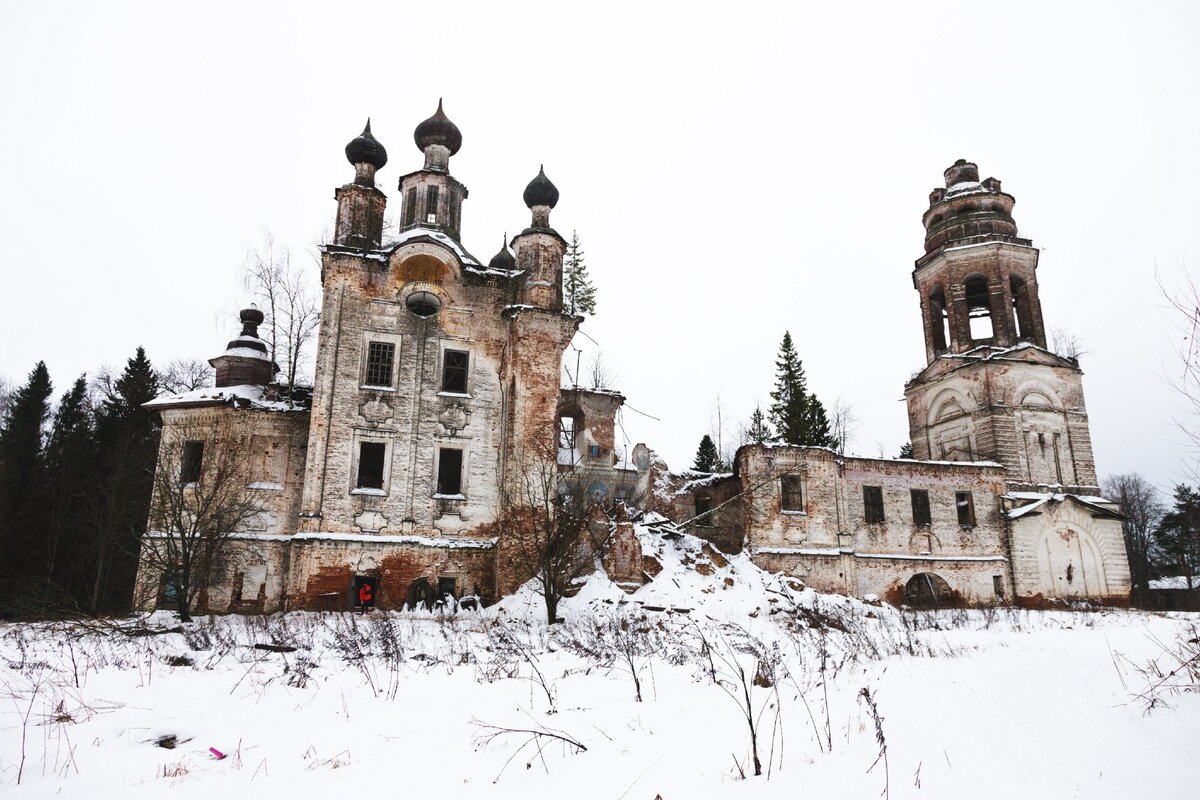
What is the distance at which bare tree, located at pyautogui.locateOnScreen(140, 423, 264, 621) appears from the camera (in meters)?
15.3

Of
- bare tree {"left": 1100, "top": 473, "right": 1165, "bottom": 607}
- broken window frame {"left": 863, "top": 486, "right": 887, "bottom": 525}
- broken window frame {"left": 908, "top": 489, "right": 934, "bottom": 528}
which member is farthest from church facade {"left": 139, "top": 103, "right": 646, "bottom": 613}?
bare tree {"left": 1100, "top": 473, "right": 1165, "bottom": 607}

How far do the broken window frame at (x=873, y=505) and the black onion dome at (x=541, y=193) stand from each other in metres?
14.7

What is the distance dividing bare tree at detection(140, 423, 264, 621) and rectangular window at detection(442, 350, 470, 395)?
19.8 feet

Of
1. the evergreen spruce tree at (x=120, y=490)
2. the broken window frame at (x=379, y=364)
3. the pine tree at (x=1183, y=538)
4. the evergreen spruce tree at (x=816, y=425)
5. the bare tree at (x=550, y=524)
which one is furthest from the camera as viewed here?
the pine tree at (x=1183, y=538)

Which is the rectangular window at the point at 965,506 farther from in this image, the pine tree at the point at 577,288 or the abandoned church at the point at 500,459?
the pine tree at the point at 577,288

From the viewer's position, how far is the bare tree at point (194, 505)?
15.3m

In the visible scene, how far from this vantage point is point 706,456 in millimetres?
44906

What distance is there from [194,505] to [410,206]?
37.8ft

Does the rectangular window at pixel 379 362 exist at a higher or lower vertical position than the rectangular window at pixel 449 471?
higher

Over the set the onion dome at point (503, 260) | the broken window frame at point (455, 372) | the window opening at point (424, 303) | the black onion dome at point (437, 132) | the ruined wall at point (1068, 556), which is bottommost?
the ruined wall at point (1068, 556)

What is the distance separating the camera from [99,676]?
7664 mm

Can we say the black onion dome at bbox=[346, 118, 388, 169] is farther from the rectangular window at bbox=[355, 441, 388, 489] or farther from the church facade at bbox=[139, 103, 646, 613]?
the rectangular window at bbox=[355, 441, 388, 489]

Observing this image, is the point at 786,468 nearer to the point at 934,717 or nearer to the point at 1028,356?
the point at 1028,356

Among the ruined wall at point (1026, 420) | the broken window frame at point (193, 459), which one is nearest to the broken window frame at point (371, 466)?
the broken window frame at point (193, 459)
